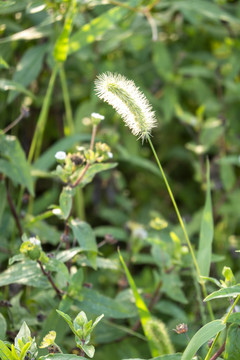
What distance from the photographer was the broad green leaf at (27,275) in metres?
1.40

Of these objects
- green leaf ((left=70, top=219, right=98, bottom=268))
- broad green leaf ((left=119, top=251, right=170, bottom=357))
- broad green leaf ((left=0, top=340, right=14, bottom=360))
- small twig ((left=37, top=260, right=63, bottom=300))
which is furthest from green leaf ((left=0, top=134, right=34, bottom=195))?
broad green leaf ((left=0, top=340, right=14, bottom=360))

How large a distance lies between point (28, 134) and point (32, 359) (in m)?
1.61

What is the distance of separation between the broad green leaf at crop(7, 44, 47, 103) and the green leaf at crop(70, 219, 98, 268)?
0.77 metres

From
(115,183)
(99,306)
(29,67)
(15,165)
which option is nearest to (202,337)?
(99,306)

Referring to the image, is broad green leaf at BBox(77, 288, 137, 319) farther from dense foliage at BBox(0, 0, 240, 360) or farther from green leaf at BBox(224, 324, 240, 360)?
green leaf at BBox(224, 324, 240, 360)

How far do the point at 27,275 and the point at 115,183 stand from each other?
119 centimetres

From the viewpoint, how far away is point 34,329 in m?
1.55

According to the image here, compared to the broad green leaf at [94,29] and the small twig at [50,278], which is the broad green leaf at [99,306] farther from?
the broad green leaf at [94,29]

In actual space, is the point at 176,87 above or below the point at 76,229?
below

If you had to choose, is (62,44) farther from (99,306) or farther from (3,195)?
(99,306)

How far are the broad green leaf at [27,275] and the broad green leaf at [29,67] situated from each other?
2.83 ft

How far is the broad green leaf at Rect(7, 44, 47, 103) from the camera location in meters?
2.05

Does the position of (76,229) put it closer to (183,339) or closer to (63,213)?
(63,213)

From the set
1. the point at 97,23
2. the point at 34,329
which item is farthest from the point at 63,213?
the point at 97,23
